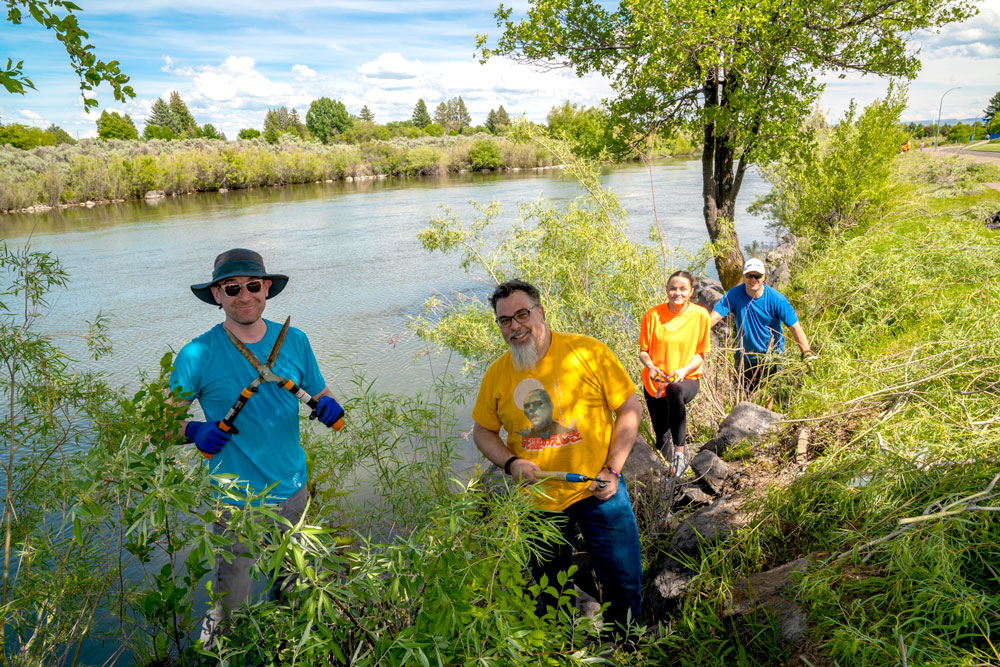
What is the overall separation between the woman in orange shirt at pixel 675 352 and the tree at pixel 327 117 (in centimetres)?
10701

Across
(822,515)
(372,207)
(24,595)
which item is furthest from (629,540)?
(372,207)

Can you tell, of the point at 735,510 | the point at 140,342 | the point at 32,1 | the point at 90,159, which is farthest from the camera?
the point at 90,159

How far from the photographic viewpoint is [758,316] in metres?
5.06

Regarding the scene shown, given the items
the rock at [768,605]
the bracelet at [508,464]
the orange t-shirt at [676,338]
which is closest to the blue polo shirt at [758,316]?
the orange t-shirt at [676,338]

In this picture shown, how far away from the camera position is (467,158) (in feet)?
162

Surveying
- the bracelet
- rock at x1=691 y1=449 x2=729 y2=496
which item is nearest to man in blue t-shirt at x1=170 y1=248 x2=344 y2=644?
the bracelet

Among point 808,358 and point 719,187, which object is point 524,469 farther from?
point 719,187

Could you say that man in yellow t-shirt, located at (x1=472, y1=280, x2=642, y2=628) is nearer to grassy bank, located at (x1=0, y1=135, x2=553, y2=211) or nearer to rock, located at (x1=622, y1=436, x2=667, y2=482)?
rock, located at (x1=622, y1=436, x2=667, y2=482)

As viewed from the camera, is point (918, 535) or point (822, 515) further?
point (822, 515)

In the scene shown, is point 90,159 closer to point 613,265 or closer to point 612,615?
point 613,265

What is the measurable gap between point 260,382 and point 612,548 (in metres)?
1.76

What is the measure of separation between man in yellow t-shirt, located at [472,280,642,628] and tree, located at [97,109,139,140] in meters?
81.9

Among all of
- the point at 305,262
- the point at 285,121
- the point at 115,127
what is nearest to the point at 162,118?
the point at 115,127

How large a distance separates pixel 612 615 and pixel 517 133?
224 inches
